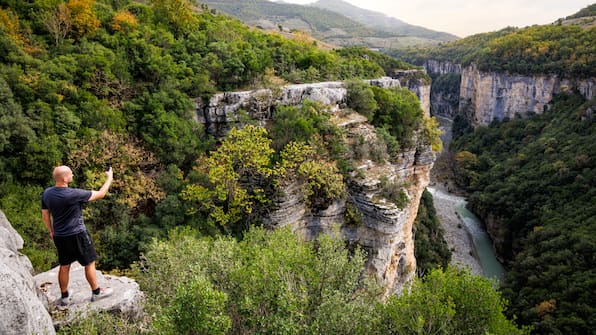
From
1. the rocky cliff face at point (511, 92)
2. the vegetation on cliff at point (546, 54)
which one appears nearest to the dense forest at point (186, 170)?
the vegetation on cliff at point (546, 54)

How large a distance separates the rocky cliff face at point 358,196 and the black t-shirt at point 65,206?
11096mm

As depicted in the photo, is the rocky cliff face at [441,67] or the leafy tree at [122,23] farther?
the rocky cliff face at [441,67]

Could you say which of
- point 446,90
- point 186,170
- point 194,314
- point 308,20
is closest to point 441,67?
point 446,90

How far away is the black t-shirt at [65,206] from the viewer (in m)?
6.74

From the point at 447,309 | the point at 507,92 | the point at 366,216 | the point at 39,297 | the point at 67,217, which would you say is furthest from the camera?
the point at 507,92

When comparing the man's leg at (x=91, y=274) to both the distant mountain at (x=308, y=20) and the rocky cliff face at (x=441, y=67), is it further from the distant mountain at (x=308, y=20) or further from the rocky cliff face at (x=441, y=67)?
the distant mountain at (x=308, y=20)

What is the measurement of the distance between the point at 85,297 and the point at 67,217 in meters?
2.45

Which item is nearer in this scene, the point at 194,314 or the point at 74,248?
the point at 194,314

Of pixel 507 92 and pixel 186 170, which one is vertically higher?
pixel 507 92

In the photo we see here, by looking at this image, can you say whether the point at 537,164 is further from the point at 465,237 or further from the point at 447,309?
the point at 447,309

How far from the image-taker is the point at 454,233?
50.2 m

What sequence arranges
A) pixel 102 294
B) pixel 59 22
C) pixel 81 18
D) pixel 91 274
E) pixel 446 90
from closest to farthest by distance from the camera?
pixel 91 274
pixel 102 294
pixel 59 22
pixel 81 18
pixel 446 90

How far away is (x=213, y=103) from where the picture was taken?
69.0ft

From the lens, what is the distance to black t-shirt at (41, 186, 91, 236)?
6.74m
